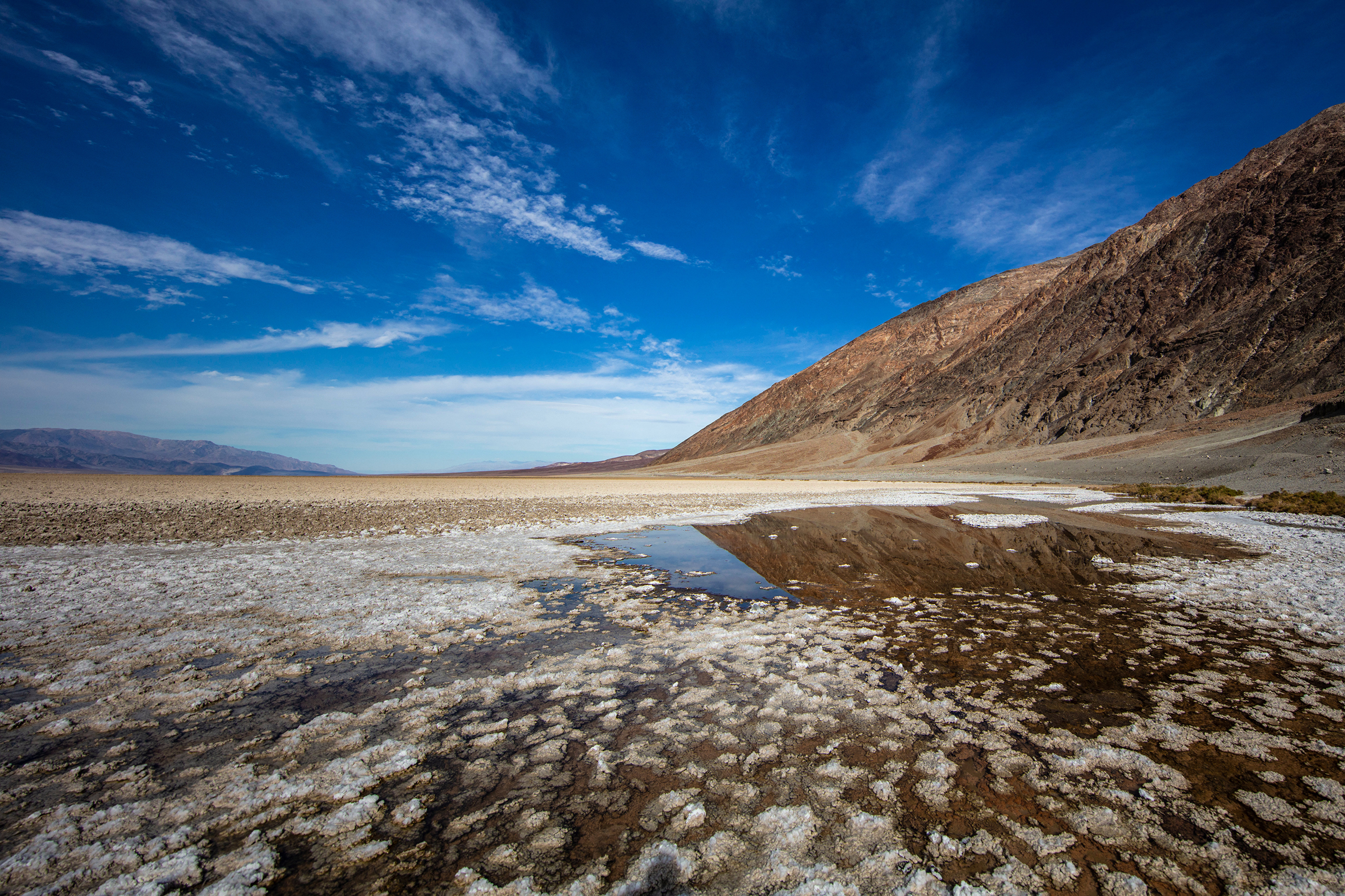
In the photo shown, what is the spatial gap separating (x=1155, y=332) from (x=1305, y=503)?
60475 millimetres

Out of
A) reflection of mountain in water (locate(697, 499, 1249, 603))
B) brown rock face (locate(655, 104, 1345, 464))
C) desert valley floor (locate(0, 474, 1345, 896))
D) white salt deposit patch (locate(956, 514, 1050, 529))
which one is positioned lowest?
desert valley floor (locate(0, 474, 1345, 896))

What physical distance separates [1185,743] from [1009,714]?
0.89m

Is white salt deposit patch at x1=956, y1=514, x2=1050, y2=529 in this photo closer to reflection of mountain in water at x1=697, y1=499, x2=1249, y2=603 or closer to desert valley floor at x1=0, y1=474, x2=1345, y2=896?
reflection of mountain in water at x1=697, y1=499, x2=1249, y2=603

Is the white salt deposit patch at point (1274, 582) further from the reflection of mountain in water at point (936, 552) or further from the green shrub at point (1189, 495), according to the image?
the green shrub at point (1189, 495)

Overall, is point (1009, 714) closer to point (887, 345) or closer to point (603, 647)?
point (603, 647)

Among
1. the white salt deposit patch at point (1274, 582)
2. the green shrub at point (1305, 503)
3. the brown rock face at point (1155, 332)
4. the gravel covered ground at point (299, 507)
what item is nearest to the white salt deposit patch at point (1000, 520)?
the white salt deposit patch at point (1274, 582)

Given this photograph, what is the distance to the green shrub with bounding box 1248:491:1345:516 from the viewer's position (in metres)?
15.4

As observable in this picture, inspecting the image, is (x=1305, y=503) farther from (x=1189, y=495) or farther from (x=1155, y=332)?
(x=1155, y=332)

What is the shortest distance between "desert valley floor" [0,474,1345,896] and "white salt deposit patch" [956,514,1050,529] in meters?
5.18

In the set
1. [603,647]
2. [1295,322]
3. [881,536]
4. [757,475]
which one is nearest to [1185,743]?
[603,647]

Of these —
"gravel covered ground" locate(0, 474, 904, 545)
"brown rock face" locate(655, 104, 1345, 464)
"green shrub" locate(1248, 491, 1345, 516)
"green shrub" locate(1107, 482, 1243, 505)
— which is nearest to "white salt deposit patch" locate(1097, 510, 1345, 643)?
"green shrub" locate(1248, 491, 1345, 516)

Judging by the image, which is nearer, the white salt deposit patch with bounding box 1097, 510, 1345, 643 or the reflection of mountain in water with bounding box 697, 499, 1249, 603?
the white salt deposit patch with bounding box 1097, 510, 1345, 643

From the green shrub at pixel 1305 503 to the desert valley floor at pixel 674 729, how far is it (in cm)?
1071

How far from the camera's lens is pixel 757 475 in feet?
279
